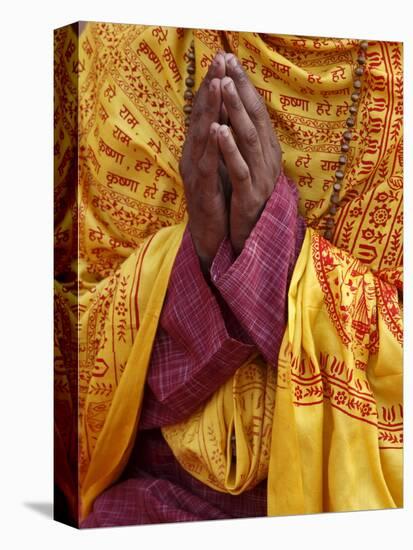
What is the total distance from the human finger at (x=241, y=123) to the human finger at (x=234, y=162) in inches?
1.3

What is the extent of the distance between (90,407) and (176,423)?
269 mm

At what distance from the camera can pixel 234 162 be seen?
150 inches

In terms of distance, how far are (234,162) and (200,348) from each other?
0.52 meters

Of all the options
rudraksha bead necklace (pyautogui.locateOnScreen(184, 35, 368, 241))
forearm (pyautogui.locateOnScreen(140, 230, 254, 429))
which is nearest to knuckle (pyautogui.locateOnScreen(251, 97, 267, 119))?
rudraksha bead necklace (pyautogui.locateOnScreen(184, 35, 368, 241))

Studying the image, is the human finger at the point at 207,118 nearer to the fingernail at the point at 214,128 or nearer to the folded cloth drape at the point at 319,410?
the fingernail at the point at 214,128

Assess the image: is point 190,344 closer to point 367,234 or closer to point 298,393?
point 298,393

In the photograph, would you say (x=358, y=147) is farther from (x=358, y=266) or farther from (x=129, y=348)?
(x=129, y=348)

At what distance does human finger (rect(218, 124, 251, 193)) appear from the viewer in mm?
3781

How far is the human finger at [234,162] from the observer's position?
378cm

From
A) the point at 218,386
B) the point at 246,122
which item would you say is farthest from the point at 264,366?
the point at 246,122

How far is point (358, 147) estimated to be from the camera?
4.06 meters

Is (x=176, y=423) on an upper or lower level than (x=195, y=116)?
lower

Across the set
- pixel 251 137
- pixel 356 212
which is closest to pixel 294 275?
pixel 356 212

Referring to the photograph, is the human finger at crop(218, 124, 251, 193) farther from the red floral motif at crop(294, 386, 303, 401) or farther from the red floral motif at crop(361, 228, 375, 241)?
the red floral motif at crop(294, 386, 303, 401)
